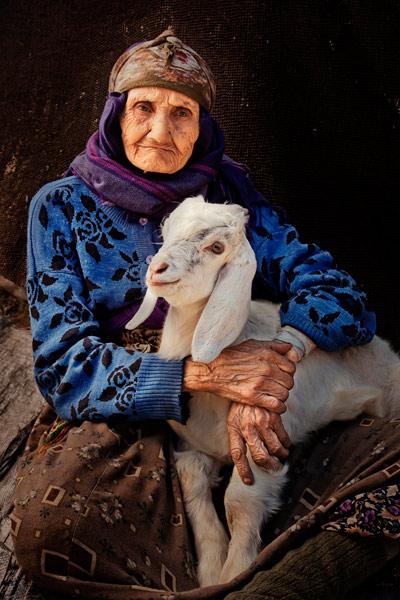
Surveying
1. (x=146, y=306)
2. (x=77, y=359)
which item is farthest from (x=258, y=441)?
(x=77, y=359)

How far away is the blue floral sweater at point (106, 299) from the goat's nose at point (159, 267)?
43 centimetres

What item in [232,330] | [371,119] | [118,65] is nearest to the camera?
[232,330]

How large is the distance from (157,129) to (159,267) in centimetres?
73

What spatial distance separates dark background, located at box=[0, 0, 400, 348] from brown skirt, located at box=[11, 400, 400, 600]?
1376mm

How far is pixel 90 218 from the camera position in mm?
2629

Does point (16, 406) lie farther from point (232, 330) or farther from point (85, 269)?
point (232, 330)

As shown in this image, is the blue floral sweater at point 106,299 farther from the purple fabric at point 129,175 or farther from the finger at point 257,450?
the finger at point 257,450

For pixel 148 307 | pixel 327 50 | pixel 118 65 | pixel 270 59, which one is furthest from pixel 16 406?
pixel 327 50

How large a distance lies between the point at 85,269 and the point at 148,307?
0.43m

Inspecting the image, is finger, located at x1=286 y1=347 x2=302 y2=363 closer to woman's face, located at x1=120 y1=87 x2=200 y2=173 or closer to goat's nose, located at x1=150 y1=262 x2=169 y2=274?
goat's nose, located at x1=150 y1=262 x2=169 y2=274

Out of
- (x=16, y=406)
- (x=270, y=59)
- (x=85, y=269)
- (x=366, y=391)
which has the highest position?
(x=270, y=59)

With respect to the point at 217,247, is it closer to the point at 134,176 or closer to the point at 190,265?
the point at 190,265

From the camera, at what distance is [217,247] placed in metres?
2.14

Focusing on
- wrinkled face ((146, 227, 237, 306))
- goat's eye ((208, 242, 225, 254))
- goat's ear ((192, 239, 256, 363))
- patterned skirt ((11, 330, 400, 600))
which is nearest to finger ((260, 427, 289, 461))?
patterned skirt ((11, 330, 400, 600))
